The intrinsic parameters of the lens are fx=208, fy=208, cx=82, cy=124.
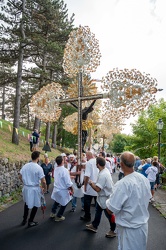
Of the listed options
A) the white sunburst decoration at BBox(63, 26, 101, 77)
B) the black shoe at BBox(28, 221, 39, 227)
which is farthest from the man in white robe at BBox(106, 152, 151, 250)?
the white sunburst decoration at BBox(63, 26, 101, 77)

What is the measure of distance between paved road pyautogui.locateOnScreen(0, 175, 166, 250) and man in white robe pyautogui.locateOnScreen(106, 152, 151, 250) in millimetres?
1782

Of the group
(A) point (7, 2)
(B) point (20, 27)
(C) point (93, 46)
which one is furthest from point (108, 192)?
(A) point (7, 2)

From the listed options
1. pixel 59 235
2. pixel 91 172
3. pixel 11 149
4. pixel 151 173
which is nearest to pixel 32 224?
pixel 59 235

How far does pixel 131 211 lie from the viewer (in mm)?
2807

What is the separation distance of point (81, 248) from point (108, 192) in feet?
4.26

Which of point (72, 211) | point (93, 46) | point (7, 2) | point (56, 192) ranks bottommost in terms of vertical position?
Answer: point (72, 211)

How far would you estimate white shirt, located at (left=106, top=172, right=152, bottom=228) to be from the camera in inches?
110

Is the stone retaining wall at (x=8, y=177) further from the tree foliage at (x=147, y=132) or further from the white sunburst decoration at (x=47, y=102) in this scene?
the tree foliage at (x=147, y=132)

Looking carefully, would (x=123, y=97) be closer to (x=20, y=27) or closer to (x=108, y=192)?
(x=108, y=192)

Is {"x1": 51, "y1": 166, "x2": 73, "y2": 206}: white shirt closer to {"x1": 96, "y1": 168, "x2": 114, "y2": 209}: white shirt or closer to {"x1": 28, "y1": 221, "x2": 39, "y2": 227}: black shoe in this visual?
{"x1": 28, "y1": 221, "x2": 39, "y2": 227}: black shoe

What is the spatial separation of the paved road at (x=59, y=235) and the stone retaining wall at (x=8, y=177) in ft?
6.10

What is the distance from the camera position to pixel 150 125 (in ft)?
69.3

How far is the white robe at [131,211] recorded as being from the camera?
278cm

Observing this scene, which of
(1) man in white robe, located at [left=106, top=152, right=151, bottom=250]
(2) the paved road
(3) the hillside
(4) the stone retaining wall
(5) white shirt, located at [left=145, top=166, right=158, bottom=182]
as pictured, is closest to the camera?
(1) man in white robe, located at [left=106, top=152, right=151, bottom=250]
